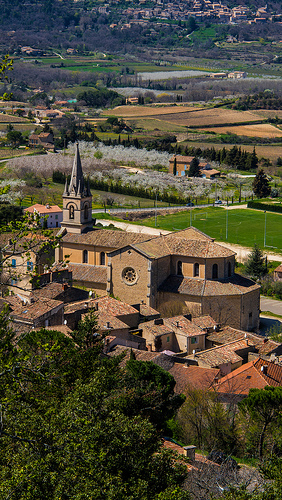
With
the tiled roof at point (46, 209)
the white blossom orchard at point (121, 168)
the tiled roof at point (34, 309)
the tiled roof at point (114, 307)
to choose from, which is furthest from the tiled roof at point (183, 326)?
the white blossom orchard at point (121, 168)

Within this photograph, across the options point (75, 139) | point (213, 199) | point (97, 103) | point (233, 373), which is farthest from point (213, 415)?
point (97, 103)

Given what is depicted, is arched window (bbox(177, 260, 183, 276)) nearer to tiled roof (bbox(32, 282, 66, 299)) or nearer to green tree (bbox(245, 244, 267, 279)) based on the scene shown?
tiled roof (bbox(32, 282, 66, 299))

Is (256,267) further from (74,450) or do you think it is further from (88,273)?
(74,450)

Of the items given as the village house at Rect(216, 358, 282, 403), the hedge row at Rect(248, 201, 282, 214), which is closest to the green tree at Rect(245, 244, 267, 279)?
the village house at Rect(216, 358, 282, 403)

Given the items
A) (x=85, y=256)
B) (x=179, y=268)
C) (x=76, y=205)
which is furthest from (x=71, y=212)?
(x=179, y=268)

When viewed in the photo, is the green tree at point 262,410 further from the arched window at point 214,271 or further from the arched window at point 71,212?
the arched window at point 71,212

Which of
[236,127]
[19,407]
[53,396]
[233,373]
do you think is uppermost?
[19,407]

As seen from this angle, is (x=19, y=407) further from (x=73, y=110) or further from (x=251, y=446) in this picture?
(x=73, y=110)

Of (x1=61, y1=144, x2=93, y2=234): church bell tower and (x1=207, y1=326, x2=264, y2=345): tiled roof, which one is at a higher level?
(x1=61, y1=144, x2=93, y2=234): church bell tower

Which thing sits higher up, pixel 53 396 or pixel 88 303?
pixel 53 396
